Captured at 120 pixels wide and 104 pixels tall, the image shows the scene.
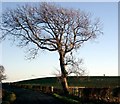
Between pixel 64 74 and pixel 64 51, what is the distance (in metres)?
2.45

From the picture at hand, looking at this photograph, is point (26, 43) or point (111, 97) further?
point (26, 43)

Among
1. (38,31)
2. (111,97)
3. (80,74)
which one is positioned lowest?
(111,97)

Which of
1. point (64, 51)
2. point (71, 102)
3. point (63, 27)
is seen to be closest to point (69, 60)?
point (64, 51)

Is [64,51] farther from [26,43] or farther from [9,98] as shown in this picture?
[9,98]

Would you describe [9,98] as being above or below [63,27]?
below

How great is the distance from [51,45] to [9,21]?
17.4 feet

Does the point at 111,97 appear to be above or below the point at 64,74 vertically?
below

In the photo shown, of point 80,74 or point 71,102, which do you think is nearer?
point 71,102

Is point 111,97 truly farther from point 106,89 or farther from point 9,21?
point 9,21

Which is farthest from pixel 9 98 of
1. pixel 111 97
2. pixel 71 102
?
pixel 111 97

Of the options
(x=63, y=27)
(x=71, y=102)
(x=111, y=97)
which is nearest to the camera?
(x=71, y=102)

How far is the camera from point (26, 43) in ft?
112

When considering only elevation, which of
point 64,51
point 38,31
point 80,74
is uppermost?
point 38,31

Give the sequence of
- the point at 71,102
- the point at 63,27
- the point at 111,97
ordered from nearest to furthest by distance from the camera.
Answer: the point at 71,102 < the point at 111,97 < the point at 63,27
